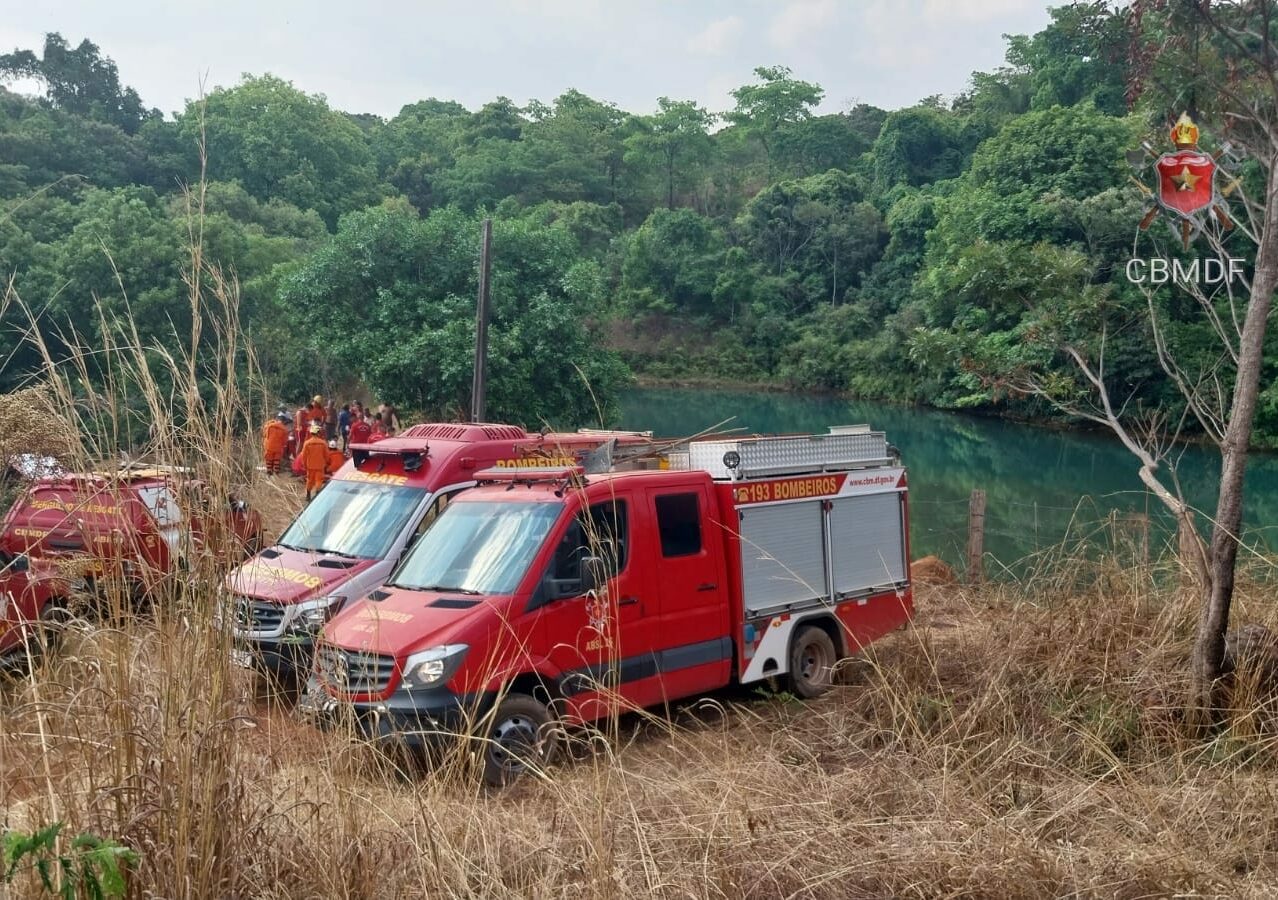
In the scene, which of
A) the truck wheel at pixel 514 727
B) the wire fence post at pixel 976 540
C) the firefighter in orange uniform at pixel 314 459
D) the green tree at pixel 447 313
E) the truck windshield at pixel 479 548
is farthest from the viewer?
the green tree at pixel 447 313

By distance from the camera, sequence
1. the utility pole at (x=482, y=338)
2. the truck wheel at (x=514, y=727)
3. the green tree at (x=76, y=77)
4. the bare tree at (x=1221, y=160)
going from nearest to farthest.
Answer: the bare tree at (x=1221, y=160)
the truck wheel at (x=514, y=727)
the utility pole at (x=482, y=338)
the green tree at (x=76, y=77)

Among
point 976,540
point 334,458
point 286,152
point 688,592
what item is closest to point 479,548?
point 688,592

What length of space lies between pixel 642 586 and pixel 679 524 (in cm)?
62

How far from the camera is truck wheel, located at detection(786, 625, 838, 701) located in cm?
910

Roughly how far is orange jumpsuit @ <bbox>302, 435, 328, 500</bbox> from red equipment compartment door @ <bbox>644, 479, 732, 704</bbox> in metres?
7.28

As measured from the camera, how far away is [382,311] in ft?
91.5

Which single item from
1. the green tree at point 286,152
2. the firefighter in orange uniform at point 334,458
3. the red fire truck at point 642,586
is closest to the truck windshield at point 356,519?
the red fire truck at point 642,586

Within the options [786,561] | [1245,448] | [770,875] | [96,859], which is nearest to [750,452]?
[786,561]

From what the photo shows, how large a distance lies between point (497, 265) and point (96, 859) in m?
26.8

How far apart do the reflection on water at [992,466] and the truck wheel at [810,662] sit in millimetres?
2603

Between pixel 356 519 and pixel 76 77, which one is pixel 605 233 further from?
pixel 356 519

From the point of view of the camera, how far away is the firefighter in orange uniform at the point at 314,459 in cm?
1437
